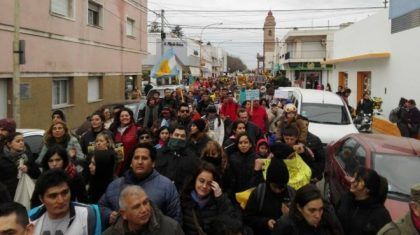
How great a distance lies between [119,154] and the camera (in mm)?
6617

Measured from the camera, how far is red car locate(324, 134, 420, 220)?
628 centimetres

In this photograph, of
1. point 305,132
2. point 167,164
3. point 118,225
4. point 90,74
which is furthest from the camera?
point 90,74

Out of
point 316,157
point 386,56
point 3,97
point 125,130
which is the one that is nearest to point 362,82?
point 386,56

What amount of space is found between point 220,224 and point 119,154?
2.88m

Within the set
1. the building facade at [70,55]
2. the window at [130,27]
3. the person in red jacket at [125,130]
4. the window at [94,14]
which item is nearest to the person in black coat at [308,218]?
the person in red jacket at [125,130]

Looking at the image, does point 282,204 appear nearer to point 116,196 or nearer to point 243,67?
point 116,196

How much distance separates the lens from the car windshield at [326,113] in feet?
43.9

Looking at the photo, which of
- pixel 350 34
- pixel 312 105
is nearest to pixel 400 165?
pixel 312 105

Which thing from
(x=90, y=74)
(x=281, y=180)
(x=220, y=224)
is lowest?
(x=220, y=224)

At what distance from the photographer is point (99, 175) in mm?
5320

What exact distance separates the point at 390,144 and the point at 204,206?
4.24 metres

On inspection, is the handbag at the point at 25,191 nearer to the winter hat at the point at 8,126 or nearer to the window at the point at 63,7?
the winter hat at the point at 8,126

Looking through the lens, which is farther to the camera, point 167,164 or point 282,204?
point 167,164

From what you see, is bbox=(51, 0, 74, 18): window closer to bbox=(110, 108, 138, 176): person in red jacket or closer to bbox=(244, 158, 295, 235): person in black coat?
bbox=(110, 108, 138, 176): person in red jacket
